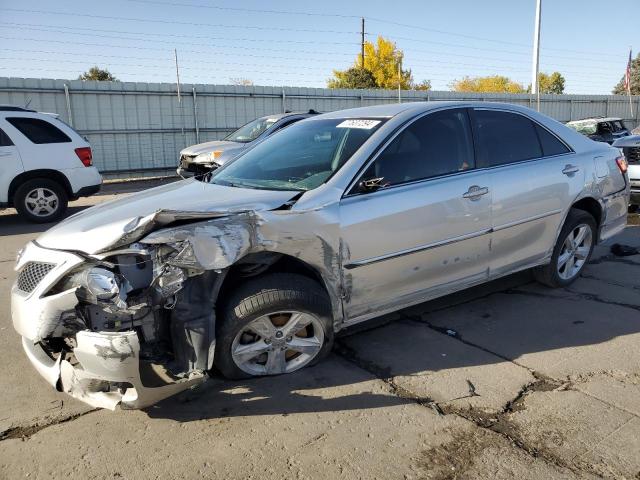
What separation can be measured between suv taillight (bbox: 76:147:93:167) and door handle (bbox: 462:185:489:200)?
7475 millimetres

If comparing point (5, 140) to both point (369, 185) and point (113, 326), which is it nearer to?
point (113, 326)

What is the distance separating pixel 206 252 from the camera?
292 centimetres

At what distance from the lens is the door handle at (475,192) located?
3.98 m

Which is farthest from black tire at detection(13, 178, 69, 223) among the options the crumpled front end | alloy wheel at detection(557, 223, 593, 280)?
alloy wheel at detection(557, 223, 593, 280)

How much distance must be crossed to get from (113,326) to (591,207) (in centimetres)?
439

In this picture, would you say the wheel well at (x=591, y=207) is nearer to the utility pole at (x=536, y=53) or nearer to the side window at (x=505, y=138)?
the side window at (x=505, y=138)

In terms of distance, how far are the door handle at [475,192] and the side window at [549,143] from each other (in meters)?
1.01

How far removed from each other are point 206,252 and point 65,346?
1.00m

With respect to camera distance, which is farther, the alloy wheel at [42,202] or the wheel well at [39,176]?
the alloy wheel at [42,202]

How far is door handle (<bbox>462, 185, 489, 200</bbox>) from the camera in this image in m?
3.98

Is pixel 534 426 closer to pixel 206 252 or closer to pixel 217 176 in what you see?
pixel 206 252

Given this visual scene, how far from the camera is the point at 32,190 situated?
895 centimetres

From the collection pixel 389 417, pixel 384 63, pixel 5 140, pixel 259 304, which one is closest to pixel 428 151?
pixel 259 304

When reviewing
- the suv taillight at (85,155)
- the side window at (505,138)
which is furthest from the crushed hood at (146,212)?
the suv taillight at (85,155)
